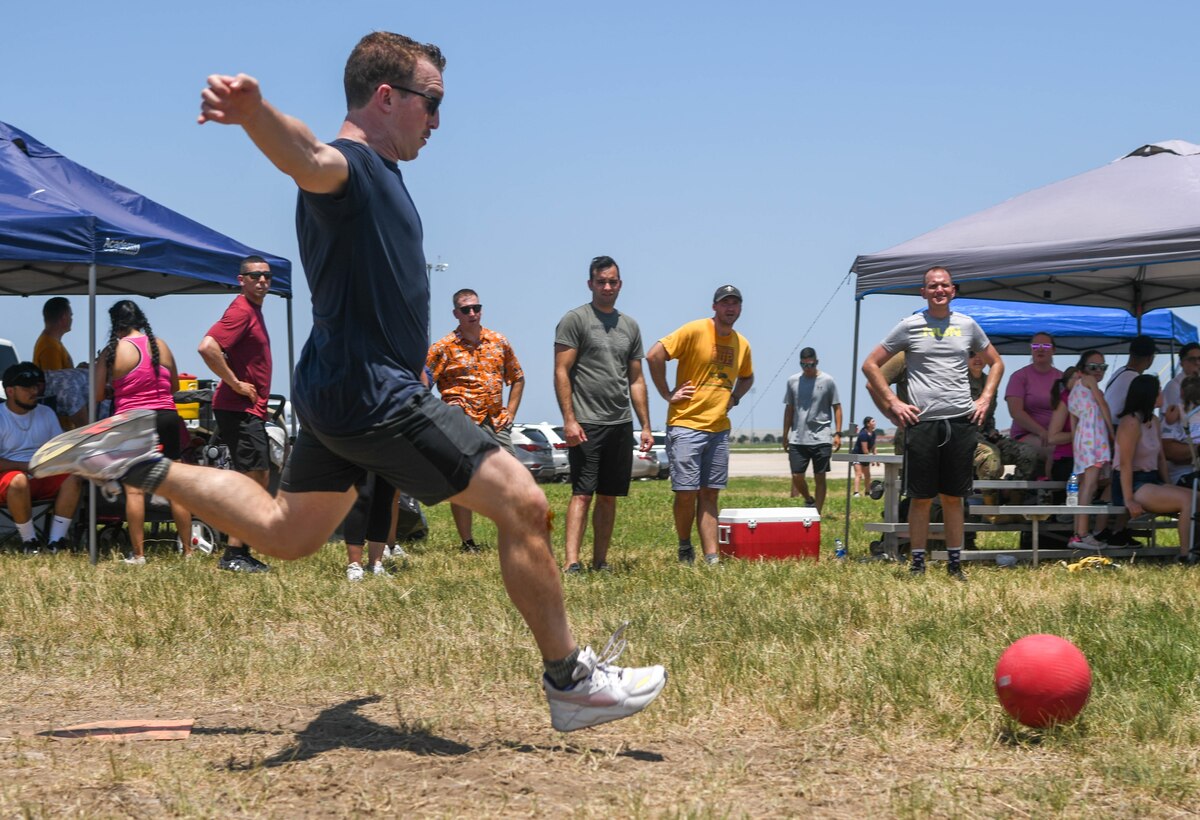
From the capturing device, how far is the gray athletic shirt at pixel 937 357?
8.48 m

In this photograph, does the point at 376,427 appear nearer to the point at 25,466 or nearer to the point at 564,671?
the point at 564,671

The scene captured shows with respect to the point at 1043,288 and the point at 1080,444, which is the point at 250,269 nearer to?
the point at 1080,444

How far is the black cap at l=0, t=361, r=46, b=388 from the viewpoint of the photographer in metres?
10.1

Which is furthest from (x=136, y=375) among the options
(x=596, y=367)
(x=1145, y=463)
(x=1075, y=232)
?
(x=1145, y=463)

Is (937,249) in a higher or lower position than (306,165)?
higher

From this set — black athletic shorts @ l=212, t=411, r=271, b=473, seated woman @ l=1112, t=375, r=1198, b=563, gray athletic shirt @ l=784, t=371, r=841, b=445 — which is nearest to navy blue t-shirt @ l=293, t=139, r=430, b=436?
black athletic shorts @ l=212, t=411, r=271, b=473

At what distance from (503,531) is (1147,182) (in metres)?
8.06

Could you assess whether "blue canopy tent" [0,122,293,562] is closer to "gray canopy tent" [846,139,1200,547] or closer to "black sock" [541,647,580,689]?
"gray canopy tent" [846,139,1200,547]

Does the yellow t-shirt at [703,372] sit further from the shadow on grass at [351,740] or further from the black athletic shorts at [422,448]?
the black athletic shorts at [422,448]

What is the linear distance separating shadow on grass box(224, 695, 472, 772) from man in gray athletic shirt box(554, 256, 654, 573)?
14.9 feet

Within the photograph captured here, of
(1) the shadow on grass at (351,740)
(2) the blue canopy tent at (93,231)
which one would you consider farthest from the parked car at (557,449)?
(1) the shadow on grass at (351,740)

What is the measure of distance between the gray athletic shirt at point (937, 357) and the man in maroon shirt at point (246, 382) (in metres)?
4.39

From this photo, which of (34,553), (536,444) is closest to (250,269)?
(34,553)

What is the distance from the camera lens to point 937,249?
993cm
